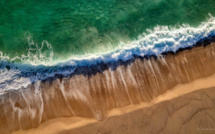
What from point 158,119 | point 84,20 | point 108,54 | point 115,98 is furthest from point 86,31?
point 158,119

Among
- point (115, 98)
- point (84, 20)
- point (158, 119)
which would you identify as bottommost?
point (158, 119)

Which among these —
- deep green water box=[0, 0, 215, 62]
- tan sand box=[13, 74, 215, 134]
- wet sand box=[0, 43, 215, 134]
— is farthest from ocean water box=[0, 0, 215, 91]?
tan sand box=[13, 74, 215, 134]

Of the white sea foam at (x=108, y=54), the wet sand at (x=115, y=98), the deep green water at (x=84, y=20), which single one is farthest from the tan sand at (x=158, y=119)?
the deep green water at (x=84, y=20)

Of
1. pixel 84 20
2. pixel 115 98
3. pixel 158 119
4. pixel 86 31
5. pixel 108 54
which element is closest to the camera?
pixel 158 119

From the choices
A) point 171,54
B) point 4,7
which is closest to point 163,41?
point 171,54

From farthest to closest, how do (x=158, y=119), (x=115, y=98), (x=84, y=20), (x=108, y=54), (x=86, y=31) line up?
(x=84, y=20) → (x=86, y=31) → (x=108, y=54) → (x=115, y=98) → (x=158, y=119)

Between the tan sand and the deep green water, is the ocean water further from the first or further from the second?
the tan sand

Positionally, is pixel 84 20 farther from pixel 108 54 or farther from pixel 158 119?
pixel 158 119
